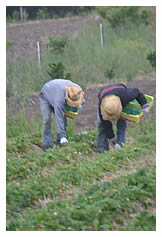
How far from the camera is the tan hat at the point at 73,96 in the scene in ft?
20.8

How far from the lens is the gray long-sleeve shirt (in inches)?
251

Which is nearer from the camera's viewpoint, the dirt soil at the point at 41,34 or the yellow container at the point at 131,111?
the yellow container at the point at 131,111

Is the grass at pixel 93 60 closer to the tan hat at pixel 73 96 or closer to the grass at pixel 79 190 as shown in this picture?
the tan hat at pixel 73 96

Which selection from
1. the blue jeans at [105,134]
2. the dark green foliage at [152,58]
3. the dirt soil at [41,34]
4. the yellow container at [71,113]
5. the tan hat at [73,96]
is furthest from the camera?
the dark green foliage at [152,58]

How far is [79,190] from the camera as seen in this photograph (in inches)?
189

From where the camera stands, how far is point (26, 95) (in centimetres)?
A: 1131

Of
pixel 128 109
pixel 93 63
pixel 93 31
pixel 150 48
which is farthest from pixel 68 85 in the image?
pixel 93 31

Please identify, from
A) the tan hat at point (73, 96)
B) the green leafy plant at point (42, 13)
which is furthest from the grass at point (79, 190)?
the green leafy plant at point (42, 13)

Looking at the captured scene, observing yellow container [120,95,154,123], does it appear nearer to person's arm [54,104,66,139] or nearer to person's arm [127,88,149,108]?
person's arm [127,88,149,108]

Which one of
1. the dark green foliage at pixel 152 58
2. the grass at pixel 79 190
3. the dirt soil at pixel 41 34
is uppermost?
the dirt soil at pixel 41 34

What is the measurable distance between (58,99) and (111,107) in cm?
96

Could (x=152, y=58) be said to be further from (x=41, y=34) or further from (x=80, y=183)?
(x=80, y=183)

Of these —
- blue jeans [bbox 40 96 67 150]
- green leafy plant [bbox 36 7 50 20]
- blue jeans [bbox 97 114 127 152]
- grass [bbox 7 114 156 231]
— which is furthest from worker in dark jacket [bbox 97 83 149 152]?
green leafy plant [bbox 36 7 50 20]

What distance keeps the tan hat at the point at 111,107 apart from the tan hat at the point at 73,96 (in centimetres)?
48
